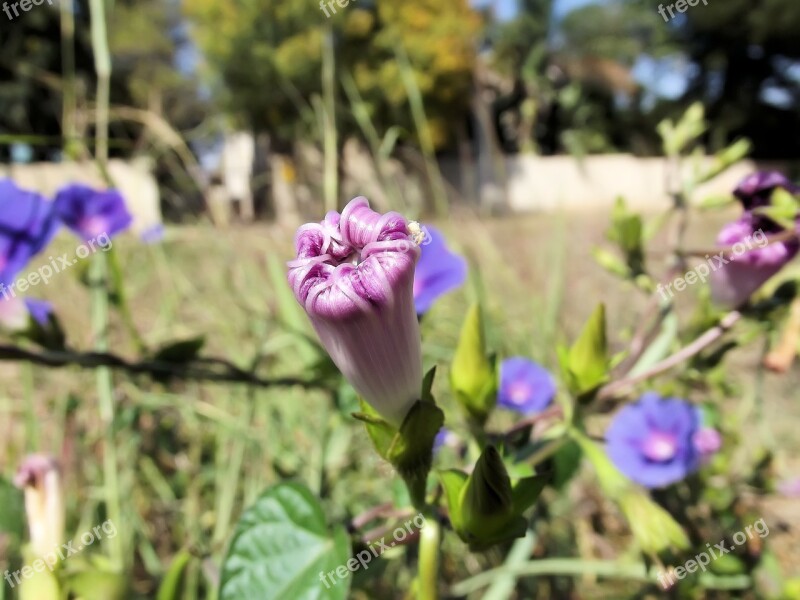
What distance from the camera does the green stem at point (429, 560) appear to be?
0.33 meters

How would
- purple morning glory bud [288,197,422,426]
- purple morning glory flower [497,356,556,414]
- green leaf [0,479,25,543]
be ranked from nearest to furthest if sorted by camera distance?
purple morning glory bud [288,197,422,426], green leaf [0,479,25,543], purple morning glory flower [497,356,556,414]

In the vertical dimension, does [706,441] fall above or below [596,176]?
above

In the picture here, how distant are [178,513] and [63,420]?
7.4 inches

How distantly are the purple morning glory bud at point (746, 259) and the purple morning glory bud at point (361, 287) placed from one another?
0.25 m

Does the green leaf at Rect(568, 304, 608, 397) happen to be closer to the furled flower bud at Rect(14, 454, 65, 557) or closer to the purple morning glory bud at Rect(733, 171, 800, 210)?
the purple morning glory bud at Rect(733, 171, 800, 210)

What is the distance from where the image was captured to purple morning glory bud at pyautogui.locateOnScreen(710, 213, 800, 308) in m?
0.43

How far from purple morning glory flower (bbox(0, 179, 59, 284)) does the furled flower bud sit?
0.19 meters

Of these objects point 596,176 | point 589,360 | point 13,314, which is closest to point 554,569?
point 589,360

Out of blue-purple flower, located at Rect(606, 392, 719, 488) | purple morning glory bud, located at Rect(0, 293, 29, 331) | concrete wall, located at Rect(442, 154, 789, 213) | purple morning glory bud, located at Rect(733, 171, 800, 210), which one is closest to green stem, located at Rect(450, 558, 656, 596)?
blue-purple flower, located at Rect(606, 392, 719, 488)

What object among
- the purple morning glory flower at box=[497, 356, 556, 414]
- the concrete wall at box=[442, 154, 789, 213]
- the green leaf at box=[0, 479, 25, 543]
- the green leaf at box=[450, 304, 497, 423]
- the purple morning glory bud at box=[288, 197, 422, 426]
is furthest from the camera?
the concrete wall at box=[442, 154, 789, 213]

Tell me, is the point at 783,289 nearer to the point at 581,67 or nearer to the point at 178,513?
the point at 178,513

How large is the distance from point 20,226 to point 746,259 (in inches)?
22.8

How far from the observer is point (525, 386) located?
730 millimetres

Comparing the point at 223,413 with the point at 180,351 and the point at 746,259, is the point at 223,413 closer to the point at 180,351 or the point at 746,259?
the point at 180,351
